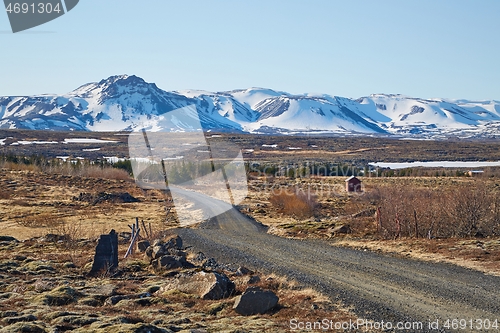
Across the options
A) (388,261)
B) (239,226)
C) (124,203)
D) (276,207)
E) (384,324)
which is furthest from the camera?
(124,203)

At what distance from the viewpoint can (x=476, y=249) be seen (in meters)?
14.2

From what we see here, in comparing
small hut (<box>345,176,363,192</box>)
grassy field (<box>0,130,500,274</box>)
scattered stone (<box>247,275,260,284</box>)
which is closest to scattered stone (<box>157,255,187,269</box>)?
scattered stone (<box>247,275,260,284</box>)

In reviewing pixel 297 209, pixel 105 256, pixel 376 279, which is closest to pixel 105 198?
pixel 297 209

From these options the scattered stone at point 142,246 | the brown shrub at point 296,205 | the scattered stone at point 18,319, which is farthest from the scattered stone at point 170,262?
the brown shrub at point 296,205

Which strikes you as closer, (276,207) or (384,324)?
(384,324)

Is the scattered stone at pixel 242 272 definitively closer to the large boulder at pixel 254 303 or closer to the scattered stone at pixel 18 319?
the large boulder at pixel 254 303

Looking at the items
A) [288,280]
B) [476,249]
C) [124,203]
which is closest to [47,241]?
[288,280]

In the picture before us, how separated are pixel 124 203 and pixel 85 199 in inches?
132

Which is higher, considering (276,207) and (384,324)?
(384,324)

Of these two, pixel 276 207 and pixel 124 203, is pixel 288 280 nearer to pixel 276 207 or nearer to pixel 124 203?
pixel 276 207

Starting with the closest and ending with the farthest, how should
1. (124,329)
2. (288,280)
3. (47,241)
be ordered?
(124,329), (288,280), (47,241)

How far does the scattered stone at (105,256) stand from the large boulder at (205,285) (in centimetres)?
291

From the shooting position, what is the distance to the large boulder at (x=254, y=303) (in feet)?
29.5

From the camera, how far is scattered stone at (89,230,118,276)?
13219 mm
